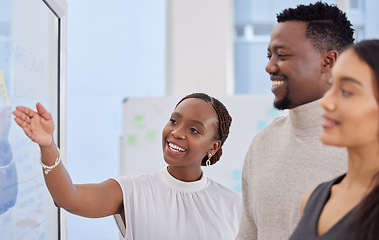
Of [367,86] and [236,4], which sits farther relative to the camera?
[236,4]

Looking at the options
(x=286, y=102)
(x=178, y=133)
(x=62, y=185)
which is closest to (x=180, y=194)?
(x=178, y=133)

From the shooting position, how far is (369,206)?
0.67 metres

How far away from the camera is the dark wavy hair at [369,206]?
65cm

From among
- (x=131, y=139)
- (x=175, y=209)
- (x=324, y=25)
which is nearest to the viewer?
(x=324, y=25)

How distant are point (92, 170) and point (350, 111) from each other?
2.79 m

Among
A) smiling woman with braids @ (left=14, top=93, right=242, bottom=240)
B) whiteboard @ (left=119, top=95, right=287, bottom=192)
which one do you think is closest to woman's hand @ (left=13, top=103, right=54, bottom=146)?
smiling woman with braids @ (left=14, top=93, right=242, bottom=240)

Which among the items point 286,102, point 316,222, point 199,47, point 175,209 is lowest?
point 175,209

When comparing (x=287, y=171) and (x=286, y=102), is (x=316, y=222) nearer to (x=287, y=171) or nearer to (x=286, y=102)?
(x=287, y=171)

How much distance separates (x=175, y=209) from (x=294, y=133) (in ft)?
1.91

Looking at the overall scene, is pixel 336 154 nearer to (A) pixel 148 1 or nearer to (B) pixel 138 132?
(B) pixel 138 132

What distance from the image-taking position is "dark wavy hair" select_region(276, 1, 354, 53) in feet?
3.69

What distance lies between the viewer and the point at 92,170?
3.25 m

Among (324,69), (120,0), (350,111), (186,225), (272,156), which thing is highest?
(120,0)

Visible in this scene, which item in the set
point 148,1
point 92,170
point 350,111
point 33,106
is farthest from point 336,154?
point 148,1
